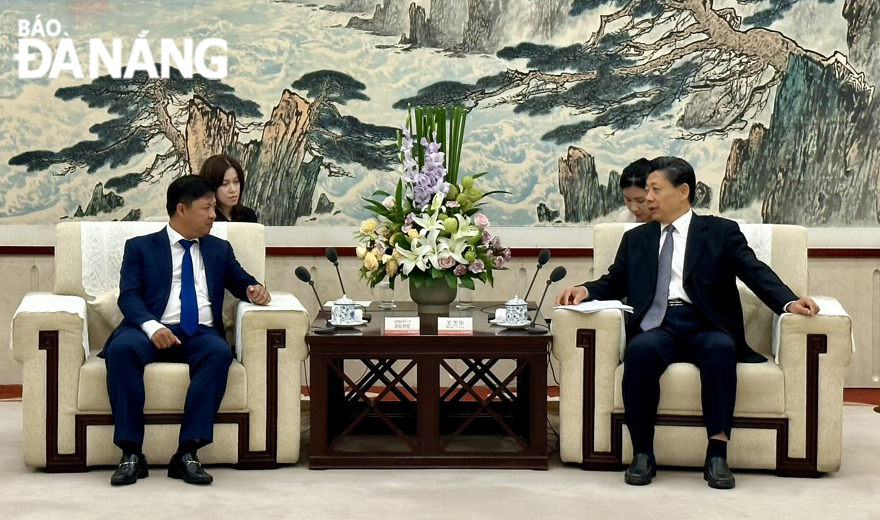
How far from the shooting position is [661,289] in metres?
4.53

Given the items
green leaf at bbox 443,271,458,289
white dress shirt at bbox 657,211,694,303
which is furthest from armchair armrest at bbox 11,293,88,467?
white dress shirt at bbox 657,211,694,303

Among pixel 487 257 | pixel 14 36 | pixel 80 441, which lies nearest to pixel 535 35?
pixel 487 257

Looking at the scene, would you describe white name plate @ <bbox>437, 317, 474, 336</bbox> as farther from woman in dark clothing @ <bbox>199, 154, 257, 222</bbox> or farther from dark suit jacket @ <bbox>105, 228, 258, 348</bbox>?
woman in dark clothing @ <bbox>199, 154, 257, 222</bbox>

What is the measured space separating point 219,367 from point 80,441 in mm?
622

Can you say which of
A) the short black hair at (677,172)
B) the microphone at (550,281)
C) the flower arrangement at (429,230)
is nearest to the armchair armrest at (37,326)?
the flower arrangement at (429,230)

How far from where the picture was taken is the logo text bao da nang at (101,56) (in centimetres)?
626

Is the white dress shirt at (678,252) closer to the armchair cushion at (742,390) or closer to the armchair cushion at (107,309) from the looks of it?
the armchair cushion at (742,390)

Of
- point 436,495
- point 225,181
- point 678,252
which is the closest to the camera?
point 436,495

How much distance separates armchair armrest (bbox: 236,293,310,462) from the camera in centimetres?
439

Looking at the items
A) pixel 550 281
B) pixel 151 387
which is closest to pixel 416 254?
pixel 550 281

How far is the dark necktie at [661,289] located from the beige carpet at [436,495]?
23.4 inches

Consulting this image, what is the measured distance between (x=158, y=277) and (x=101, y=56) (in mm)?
2241

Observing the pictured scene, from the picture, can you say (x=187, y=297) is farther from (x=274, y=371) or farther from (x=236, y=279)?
(x=274, y=371)

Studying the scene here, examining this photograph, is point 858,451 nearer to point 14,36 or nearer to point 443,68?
point 443,68
